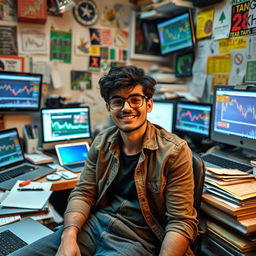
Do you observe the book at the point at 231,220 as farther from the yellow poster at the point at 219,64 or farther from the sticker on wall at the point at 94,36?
the sticker on wall at the point at 94,36

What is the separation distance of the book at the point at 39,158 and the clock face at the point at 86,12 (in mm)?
1199

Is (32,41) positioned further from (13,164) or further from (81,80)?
(13,164)

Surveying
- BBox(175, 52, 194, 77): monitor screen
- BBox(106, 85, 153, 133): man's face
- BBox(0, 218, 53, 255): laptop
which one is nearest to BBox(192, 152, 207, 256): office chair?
BBox(106, 85, 153, 133): man's face

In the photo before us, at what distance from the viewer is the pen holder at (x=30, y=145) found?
2240 mm

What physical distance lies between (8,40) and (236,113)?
176 centimetres

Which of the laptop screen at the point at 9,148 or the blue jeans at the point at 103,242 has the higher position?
the laptop screen at the point at 9,148

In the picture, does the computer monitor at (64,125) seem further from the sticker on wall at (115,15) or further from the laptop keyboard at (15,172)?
the sticker on wall at (115,15)

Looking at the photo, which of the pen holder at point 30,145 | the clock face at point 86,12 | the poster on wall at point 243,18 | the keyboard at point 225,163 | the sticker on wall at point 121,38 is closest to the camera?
the keyboard at point 225,163

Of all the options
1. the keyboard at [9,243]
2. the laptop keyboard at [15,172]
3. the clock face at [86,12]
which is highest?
the clock face at [86,12]

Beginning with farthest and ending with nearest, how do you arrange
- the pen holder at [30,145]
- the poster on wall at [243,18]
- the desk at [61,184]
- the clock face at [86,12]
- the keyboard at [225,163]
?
1. the clock face at [86,12]
2. the pen holder at [30,145]
3. the poster on wall at [243,18]
4. the desk at [61,184]
5. the keyboard at [225,163]

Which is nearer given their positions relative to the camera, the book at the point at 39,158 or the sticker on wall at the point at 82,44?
the book at the point at 39,158

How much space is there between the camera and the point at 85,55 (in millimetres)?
2574

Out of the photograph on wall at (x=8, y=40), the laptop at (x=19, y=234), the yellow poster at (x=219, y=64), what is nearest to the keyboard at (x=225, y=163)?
the yellow poster at (x=219, y=64)

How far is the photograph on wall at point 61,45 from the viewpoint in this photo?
2.41 meters
